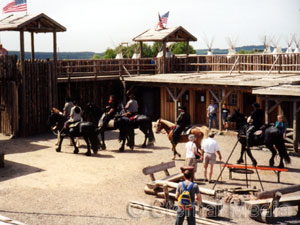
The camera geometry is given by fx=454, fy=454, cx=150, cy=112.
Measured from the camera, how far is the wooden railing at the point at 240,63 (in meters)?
26.0

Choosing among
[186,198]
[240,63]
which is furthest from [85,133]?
[240,63]

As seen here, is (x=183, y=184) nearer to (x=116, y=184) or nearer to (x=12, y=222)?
(x=12, y=222)

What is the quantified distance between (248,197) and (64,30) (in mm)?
15921

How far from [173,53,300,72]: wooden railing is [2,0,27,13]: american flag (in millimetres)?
11667

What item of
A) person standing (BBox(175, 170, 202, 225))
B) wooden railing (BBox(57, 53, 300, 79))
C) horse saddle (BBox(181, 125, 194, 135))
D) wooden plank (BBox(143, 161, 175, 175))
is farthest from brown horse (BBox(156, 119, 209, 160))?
wooden railing (BBox(57, 53, 300, 79))

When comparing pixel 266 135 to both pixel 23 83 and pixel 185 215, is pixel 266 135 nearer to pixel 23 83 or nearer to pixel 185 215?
pixel 185 215

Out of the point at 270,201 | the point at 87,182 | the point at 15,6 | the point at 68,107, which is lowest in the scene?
the point at 87,182

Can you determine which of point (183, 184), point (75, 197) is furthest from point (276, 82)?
point (183, 184)

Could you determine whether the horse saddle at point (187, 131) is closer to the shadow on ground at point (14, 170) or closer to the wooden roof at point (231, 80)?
the wooden roof at point (231, 80)

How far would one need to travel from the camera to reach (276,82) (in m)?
21.2

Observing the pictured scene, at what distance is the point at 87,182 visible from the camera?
575 inches

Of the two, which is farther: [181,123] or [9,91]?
[9,91]

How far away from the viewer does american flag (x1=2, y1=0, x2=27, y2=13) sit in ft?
74.9

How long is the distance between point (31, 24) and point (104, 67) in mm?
6082
